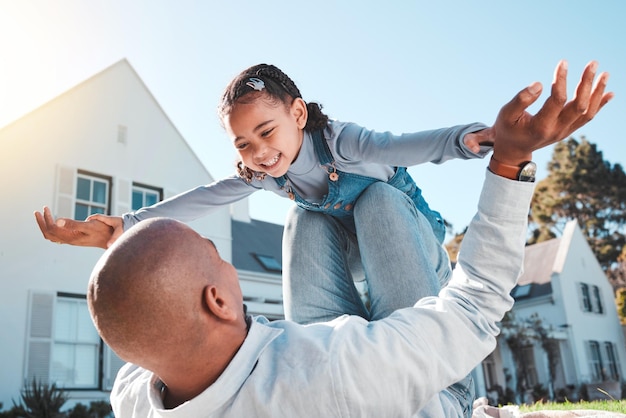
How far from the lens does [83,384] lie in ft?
37.1

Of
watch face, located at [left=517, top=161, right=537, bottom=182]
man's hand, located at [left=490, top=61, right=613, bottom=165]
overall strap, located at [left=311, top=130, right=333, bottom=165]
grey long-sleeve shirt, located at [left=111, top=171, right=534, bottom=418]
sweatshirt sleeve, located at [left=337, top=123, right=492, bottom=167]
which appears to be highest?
overall strap, located at [left=311, top=130, right=333, bottom=165]

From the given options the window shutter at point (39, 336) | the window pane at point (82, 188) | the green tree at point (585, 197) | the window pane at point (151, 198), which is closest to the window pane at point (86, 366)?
the window shutter at point (39, 336)

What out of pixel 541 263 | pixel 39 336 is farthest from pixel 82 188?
pixel 541 263

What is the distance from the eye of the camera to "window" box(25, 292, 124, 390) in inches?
434

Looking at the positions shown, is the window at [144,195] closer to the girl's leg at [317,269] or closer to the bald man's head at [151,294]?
the girl's leg at [317,269]

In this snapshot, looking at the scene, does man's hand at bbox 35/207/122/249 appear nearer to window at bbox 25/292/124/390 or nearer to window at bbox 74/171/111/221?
window at bbox 25/292/124/390

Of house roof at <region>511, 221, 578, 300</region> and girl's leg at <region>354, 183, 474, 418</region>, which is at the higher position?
house roof at <region>511, 221, 578, 300</region>

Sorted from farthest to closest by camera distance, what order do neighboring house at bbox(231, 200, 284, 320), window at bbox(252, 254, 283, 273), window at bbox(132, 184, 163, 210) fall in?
1. window at bbox(252, 254, 283, 273)
2. neighboring house at bbox(231, 200, 284, 320)
3. window at bbox(132, 184, 163, 210)

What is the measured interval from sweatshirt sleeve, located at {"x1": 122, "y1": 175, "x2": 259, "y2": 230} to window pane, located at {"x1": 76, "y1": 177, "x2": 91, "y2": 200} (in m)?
10.8

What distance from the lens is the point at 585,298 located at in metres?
24.5

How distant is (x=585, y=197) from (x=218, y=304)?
37.6 metres

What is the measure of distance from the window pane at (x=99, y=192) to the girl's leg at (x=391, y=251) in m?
11.6

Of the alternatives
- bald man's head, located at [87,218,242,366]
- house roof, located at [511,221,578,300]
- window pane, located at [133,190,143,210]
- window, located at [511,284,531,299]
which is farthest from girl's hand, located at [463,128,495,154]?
window, located at [511,284,531,299]

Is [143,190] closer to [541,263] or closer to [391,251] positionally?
[391,251]
